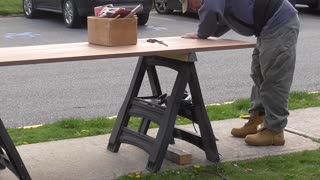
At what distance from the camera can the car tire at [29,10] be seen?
1706 centimetres

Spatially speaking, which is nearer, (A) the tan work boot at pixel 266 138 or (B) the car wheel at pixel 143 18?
(A) the tan work boot at pixel 266 138

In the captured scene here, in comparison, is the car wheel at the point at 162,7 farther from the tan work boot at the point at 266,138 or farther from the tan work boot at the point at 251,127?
the tan work boot at the point at 266,138

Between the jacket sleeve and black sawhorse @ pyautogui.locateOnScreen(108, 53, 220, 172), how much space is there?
11.2 inches

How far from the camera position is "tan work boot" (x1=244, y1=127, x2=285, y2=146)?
516 centimetres

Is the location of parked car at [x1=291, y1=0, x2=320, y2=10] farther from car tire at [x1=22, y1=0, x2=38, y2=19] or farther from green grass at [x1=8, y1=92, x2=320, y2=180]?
green grass at [x1=8, y1=92, x2=320, y2=180]

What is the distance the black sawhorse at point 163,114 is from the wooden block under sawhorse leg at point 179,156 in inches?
3.9

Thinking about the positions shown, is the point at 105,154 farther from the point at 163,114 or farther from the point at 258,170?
the point at 258,170

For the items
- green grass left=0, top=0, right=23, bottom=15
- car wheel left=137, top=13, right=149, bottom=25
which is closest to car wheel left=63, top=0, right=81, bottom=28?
car wheel left=137, top=13, right=149, bottom=25

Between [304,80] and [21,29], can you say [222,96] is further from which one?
[21,29]

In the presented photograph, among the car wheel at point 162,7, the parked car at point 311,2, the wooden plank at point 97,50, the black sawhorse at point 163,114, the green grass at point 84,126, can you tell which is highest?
the wooden plank at point 97,50

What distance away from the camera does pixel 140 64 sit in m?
5.02

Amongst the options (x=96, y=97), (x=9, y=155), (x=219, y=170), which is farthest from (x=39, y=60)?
(x=96, y=97)

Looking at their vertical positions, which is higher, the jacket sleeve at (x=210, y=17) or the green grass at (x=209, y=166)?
the jacket sleeve at (x=210, y=17)

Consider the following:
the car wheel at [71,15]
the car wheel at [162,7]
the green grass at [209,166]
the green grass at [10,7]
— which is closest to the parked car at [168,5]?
the car wheel at [162,7]
